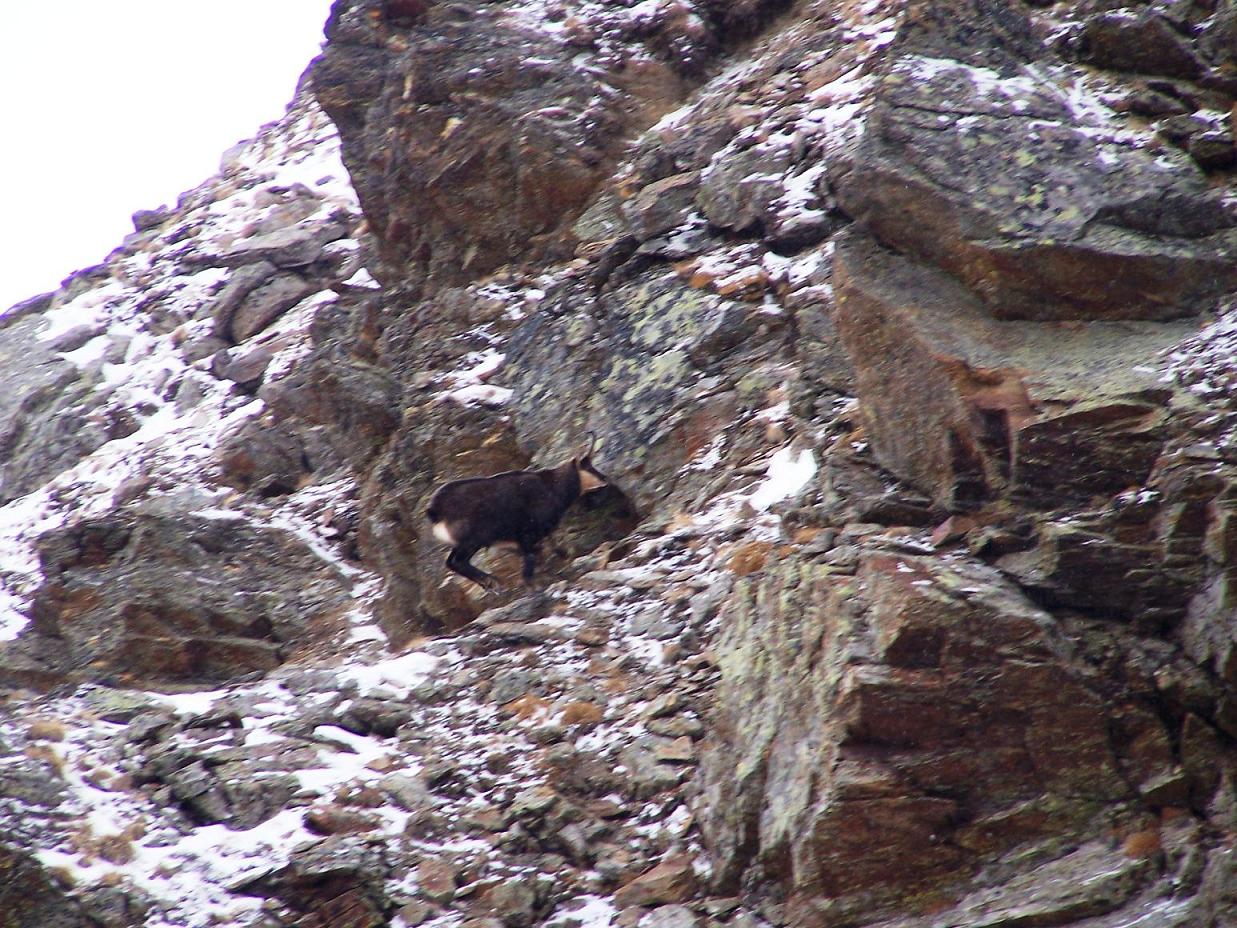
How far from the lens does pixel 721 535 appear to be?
395 inches

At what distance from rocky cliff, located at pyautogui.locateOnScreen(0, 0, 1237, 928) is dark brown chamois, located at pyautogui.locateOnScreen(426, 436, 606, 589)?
0.38 meters

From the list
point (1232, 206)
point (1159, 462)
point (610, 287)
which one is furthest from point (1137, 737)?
point (610, 287)

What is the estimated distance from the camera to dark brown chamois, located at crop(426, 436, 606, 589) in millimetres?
11695

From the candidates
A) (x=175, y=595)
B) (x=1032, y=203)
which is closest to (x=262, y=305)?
(x=175, y=595)

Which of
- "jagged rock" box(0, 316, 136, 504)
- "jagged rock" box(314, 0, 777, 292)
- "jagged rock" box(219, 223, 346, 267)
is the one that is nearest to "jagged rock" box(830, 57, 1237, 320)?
"jagged rock" box(314, 0, 777, 292)

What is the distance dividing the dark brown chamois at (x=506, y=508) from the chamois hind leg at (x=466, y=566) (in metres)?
0.01

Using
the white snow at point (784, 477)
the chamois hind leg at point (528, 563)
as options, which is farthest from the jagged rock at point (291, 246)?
the white snow at point (784, 477)

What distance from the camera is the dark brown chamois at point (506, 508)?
11695 millimetres

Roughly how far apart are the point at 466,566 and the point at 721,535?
3.16 metres

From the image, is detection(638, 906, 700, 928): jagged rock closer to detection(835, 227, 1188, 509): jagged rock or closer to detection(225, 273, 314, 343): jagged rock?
detection(835, 227, 1188, 509): jagged rock

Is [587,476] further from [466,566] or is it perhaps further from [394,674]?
[394,674]

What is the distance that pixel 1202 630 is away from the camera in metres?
6.23

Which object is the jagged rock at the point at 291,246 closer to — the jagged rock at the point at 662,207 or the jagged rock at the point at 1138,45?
the jagged rock at the point at 662,207

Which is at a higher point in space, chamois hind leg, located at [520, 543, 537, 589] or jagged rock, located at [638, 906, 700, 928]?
chamois hind leg, located at [520, 543, 537, 589]
